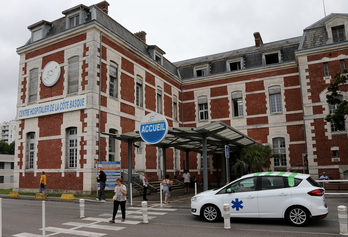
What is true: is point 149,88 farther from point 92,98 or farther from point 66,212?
point 66,212

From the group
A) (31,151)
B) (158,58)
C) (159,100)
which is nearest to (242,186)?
(31,151)

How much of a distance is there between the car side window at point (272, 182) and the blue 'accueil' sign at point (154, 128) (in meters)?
4.70

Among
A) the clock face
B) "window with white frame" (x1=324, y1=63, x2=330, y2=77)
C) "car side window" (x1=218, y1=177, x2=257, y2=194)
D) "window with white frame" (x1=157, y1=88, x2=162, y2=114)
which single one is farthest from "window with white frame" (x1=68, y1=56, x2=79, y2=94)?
"window with white frame" (x1=324, y1=63, x2=330, y2=77)

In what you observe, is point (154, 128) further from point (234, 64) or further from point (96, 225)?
point (234, 64)

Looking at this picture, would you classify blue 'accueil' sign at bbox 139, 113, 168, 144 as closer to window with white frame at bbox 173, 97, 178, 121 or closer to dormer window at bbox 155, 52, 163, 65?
dormer window at bbox 155, 52, 163, 65

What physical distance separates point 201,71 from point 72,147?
55.1 ft

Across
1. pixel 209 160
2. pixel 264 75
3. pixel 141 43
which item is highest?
pixel 141 43

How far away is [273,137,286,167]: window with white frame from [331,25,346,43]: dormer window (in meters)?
9.09

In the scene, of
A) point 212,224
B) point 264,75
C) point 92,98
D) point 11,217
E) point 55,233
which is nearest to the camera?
point 55,233

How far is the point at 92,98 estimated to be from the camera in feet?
59.9

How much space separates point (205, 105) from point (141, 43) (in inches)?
355

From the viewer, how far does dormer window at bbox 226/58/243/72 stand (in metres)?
28.7

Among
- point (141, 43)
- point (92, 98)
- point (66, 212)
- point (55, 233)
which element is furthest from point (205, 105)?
point (55, 233)

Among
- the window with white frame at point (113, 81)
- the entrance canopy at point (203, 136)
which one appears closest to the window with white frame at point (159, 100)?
the window with white frame at point (113, 81)
